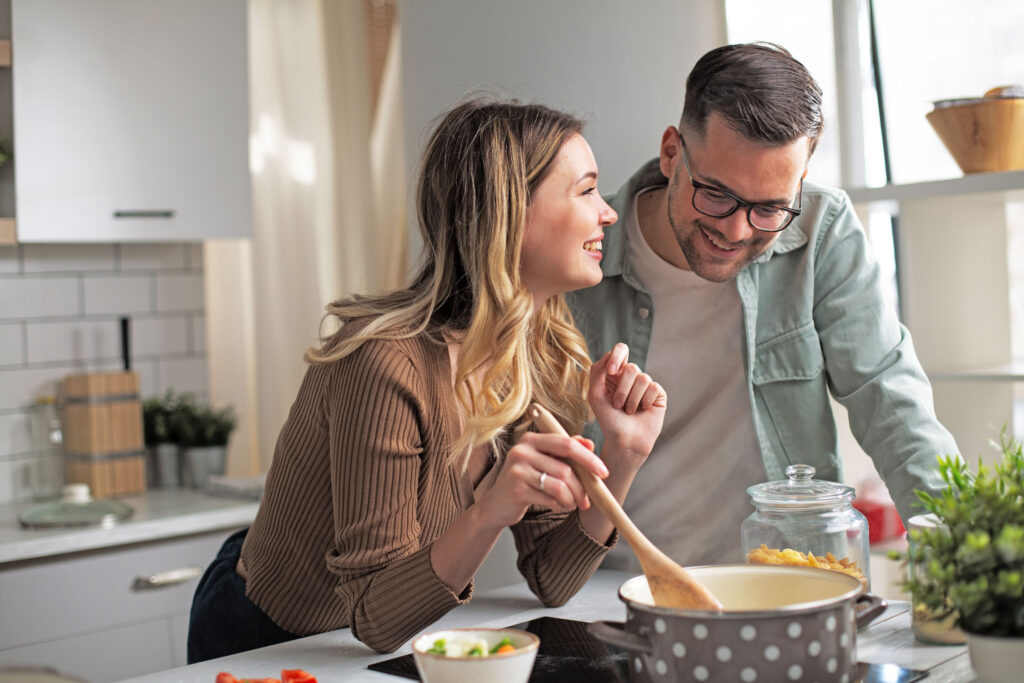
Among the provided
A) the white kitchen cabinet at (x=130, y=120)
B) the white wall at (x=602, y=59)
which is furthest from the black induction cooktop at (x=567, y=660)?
the white kitchen cabinet at (x=130, y=120)

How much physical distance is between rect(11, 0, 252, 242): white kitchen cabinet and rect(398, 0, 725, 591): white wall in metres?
1.06

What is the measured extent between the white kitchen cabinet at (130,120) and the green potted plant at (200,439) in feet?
1.78

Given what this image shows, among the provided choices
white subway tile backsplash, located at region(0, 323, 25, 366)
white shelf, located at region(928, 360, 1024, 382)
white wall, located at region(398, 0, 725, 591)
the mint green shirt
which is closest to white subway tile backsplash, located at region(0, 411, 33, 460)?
white subway tile backsplash, located at region(0, 323, 25, 366)

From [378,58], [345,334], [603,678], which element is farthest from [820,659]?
[378,58]

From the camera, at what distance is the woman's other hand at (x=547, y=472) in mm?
1186

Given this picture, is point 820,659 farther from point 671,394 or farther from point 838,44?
point 838,44

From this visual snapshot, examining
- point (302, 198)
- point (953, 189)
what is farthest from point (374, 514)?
point (302, 198)

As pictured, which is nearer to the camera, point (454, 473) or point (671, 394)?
point (454, 473)

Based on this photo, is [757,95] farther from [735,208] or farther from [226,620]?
[226,620]

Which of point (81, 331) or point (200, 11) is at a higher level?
point (200, 11)

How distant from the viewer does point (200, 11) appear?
10.1ft

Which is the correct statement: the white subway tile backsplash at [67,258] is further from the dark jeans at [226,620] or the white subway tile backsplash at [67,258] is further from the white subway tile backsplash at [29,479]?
the dark jeans at [226,620]

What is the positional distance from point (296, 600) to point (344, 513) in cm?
27

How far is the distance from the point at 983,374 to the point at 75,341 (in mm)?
2421
